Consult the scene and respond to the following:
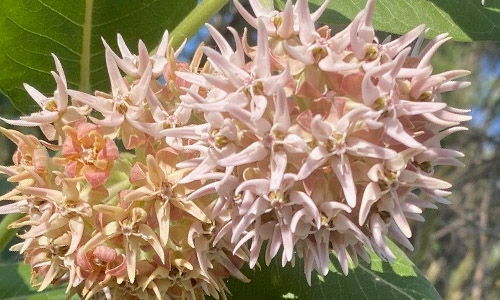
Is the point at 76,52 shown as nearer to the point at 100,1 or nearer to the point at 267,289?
the point at 100,1

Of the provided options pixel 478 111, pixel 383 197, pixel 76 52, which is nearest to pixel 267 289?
pixel 383 197

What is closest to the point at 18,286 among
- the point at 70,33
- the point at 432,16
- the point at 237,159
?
the point at 70,33

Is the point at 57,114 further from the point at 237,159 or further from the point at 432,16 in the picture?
the point at 432,16

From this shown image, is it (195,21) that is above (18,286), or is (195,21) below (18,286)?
above

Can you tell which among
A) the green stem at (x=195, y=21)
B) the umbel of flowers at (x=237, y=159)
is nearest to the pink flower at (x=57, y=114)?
the umbel of flowers at (x=237, y=159)

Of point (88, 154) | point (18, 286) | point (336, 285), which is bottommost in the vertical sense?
point (18, 286)

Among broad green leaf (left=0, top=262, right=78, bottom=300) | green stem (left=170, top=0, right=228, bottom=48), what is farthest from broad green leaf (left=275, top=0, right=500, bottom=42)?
broad green leaf (left=0, top=262, right=78, bottom=300)

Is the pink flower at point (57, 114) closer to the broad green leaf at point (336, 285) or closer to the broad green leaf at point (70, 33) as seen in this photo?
the broad green leaf at point (70, 33)
